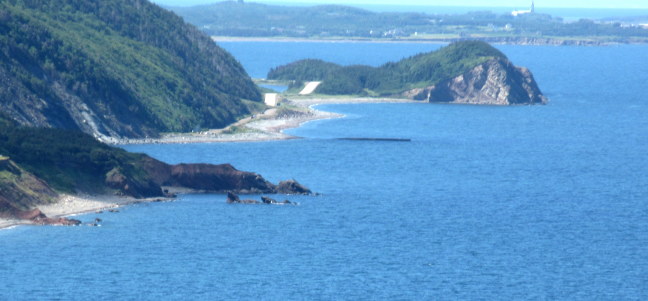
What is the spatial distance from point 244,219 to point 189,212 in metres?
5.36

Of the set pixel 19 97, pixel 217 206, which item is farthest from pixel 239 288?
pixel 19 97

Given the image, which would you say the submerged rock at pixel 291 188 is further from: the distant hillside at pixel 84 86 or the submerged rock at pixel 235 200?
the distant hillside at pixel 84 86

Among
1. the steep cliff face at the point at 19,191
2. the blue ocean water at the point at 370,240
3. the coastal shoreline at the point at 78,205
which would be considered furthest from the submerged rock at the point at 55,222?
the blue ocean water at the point at 370,240

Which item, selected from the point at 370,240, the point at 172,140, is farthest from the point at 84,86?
the point at 370,240

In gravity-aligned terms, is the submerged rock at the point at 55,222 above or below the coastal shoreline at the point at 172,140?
above

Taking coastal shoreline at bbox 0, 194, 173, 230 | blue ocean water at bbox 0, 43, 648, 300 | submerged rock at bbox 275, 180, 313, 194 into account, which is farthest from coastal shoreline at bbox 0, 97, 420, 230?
submerged rock at bbox 275, 180, 313, 194

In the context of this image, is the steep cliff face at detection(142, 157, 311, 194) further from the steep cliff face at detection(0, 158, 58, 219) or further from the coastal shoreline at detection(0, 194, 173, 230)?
the steep cliff face at detection(0, 158, 58, 219)

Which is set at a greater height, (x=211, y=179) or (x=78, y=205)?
(x=78, y=205)

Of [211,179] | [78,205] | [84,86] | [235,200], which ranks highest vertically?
[84,86]

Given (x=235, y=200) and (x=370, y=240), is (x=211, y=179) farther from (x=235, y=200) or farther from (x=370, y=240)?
(x=370, y=240)

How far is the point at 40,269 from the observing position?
291 feet

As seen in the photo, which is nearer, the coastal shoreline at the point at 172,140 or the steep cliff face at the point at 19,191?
the steep cliff face at the point at 19,191

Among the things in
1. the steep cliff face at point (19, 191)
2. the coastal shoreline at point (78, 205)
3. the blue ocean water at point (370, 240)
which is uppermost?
the steep cliff face at point (19, 191)

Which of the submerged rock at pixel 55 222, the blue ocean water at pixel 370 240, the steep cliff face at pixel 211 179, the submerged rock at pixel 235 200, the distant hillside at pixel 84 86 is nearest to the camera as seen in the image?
the blue ocean water at pixel 370 240
